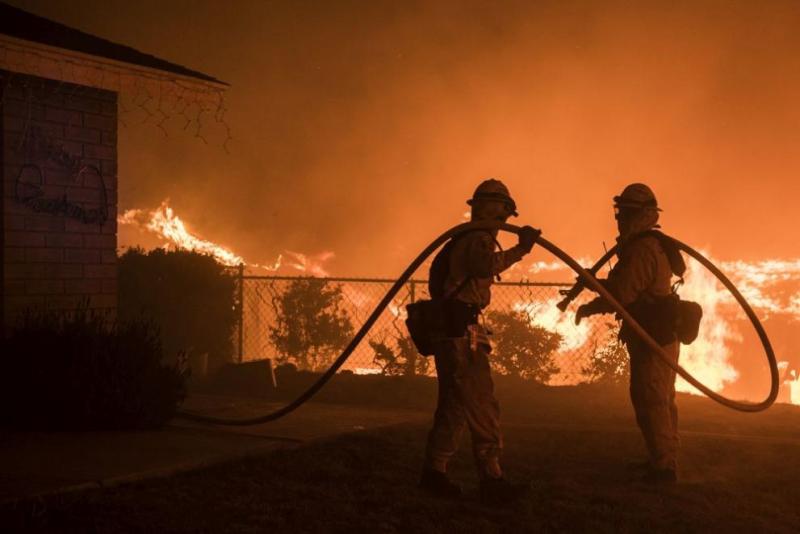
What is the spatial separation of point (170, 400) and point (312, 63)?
14.7 m

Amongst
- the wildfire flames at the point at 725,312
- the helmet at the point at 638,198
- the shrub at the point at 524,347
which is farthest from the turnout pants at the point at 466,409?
the wildfire flames at the point at 725,312

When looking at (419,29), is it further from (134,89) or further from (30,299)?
(30,299)

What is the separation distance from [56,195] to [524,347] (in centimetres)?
755

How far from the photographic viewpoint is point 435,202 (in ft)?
74.4

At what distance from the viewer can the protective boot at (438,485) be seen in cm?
659

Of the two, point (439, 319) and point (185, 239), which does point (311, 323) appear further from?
point (439, 319)

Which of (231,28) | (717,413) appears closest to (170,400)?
(717,413)

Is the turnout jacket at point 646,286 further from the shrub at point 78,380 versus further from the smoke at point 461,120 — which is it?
the smoke at point 461,120

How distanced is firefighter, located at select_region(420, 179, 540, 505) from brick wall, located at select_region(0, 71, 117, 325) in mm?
4223

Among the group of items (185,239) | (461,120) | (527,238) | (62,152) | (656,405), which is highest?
(461,120)

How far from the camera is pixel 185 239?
21531 mm

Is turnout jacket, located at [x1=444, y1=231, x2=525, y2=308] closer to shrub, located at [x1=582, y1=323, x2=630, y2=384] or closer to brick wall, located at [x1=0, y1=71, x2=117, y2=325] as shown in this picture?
brick wall, located at [x1=0, y1=71, x2=117, y2=325]

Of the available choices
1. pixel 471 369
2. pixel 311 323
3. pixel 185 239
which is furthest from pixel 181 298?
pixel 471 369

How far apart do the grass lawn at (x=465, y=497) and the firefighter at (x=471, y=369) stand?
0.71ft
